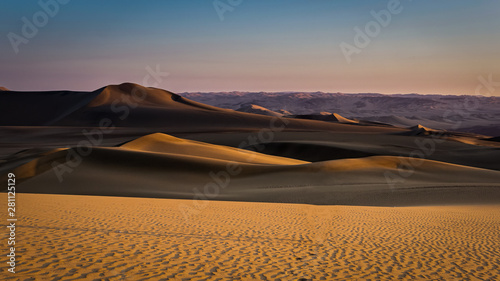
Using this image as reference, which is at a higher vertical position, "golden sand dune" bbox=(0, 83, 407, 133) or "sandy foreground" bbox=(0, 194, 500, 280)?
"golden sand dune" bbox=(0, 83, 407, 133)

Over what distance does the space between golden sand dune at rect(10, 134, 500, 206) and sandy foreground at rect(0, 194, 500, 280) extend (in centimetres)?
543

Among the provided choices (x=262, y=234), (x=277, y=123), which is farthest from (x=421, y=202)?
(x=277, y=123)

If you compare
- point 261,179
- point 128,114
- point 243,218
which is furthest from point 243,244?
point 128,114

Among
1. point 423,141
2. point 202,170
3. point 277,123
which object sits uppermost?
point 277,123

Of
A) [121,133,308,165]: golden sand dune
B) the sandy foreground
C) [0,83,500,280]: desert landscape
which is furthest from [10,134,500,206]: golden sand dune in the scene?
[121,133,308,165]: golden sand dune

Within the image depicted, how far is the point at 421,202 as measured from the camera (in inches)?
781

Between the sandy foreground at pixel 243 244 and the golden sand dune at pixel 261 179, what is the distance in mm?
5429

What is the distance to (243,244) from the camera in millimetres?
9602

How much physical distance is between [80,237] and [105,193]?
12.3 m

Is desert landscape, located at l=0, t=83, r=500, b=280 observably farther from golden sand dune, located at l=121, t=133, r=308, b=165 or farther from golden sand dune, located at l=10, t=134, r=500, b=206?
golden sand dune, located at l=121, t=133, r=308, b=165

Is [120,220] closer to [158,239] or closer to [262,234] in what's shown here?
[158,239]

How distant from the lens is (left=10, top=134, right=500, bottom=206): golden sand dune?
2072 centimetres

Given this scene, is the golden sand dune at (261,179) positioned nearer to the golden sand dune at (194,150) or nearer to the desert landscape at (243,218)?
the desert landscape at (243,218)

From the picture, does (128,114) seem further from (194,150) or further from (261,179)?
(261,179)
